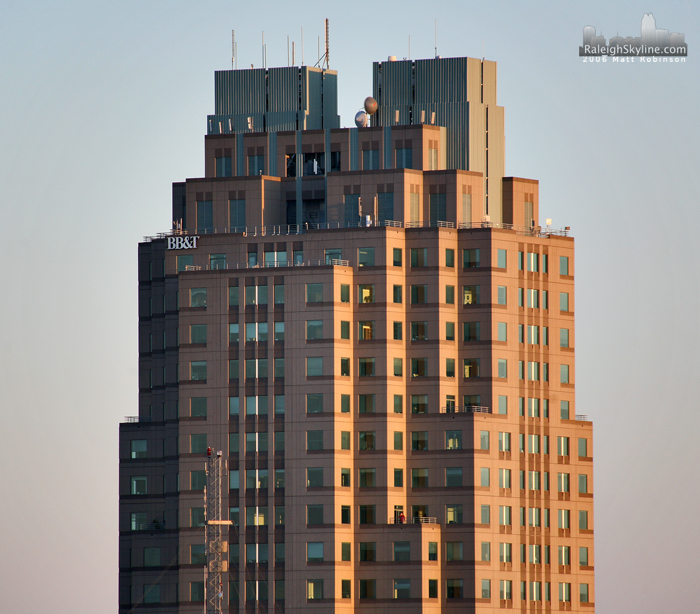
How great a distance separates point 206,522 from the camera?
190m

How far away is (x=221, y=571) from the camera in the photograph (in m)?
194

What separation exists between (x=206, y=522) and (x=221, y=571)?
7974 mm

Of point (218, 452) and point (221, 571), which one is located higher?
point (218, 452)

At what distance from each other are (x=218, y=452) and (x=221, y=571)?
14.6m

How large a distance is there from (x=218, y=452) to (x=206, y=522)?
1056 centimetres

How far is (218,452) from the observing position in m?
197
